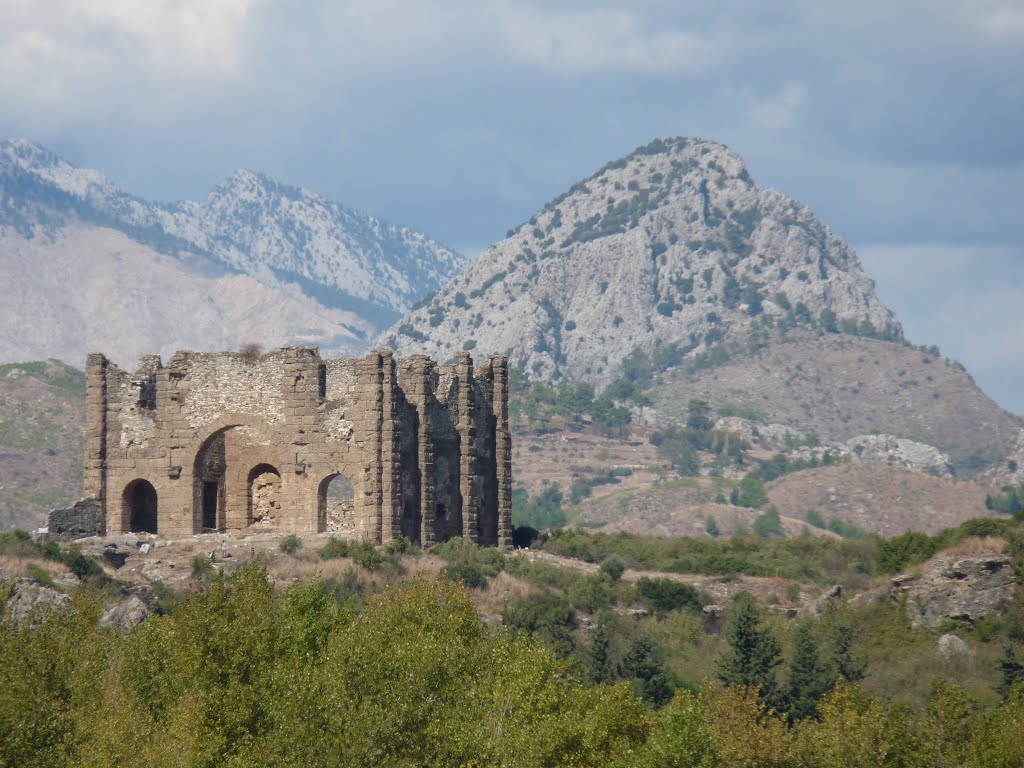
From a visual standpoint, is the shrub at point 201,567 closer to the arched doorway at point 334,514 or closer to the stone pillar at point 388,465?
the arched doorway at point 334,514

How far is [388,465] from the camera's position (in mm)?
50062

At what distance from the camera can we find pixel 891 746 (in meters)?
36.5

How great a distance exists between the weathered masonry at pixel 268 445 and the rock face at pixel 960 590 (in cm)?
1256

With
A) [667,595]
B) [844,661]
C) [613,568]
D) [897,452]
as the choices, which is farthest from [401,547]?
[897,452]

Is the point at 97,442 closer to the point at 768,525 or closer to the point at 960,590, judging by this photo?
the point at 960,590

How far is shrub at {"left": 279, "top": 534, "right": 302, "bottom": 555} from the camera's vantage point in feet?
158

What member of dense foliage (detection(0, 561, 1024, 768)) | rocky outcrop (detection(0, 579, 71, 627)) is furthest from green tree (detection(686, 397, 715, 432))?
dense foliage (detection(0, 561, 1024, 768))

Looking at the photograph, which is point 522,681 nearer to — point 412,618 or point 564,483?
point 412,618

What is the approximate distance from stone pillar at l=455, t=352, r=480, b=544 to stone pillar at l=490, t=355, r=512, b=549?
139 centimetres

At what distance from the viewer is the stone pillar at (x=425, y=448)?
51.9 meters

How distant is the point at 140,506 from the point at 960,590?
22.7 meters

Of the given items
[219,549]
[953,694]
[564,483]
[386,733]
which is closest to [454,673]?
[386,733]

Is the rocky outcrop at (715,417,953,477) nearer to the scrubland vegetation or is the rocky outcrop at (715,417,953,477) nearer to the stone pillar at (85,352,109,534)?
the scrubland vegetation

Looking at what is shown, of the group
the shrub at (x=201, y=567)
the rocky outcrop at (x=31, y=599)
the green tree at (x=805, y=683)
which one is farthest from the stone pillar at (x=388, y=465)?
the green tree at (x=805, y=683)
